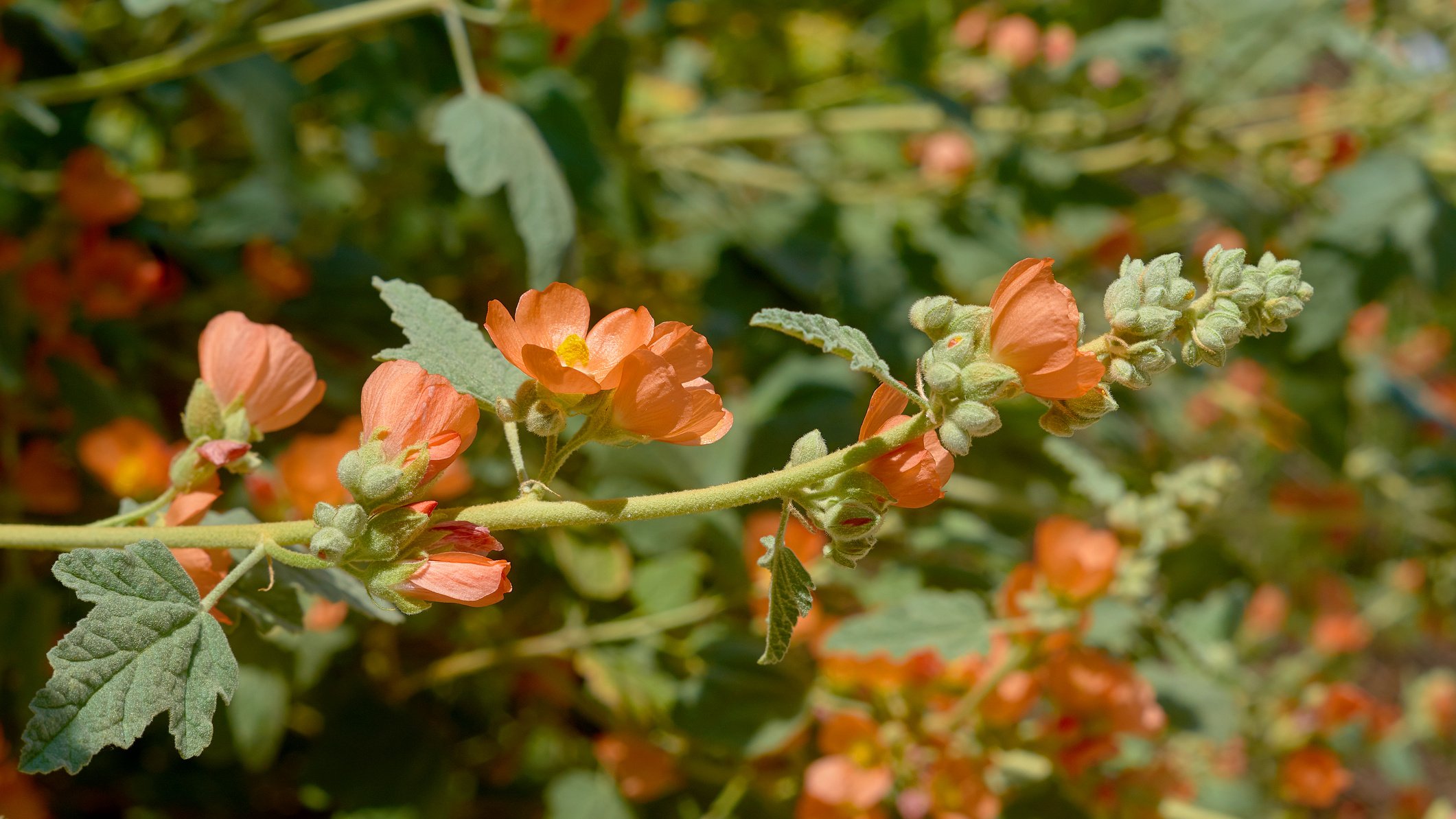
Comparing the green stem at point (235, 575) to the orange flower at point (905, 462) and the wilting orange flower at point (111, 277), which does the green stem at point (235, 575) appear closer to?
the orange flower at point (905, 462)

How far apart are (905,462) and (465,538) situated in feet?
0.81

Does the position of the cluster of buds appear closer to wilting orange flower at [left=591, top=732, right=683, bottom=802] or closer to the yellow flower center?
the yellow flower center

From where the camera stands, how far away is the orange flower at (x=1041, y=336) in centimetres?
57

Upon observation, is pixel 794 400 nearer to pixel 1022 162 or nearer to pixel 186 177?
pixel 1022 162

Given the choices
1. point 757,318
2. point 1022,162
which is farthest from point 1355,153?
point 757,318

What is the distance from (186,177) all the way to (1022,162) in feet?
4.32

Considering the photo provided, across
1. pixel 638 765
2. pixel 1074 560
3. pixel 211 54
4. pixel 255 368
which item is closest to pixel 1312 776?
pixel 1074 560

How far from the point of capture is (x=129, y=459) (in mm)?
1102

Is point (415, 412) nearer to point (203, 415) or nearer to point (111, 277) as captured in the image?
point (203, 415)

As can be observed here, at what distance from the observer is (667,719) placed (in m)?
1.28

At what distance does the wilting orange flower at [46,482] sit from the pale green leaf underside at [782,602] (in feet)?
3.35

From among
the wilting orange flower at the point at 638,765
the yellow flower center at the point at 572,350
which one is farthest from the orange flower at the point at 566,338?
the wilting orange flower at the point at 638,765

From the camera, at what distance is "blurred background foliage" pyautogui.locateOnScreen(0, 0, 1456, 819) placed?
4.14 ft

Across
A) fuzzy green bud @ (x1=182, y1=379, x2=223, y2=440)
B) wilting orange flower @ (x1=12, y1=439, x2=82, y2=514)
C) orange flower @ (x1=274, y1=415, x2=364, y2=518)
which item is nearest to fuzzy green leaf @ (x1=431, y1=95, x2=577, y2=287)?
orange flower @ (x1=274, y1=415, x2=364, y2=518)
